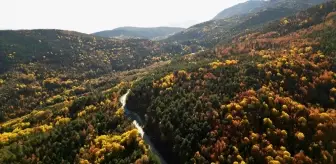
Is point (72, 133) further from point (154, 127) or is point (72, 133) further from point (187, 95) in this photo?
point (187, 95)

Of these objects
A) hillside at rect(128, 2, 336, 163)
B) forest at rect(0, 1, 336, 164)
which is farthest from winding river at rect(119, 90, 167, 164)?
hillside at rect(128, 2, 336, 163)

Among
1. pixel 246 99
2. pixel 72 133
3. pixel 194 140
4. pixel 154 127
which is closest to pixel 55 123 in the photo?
pixel 72 133

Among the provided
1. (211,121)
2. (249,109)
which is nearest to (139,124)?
(211,121)

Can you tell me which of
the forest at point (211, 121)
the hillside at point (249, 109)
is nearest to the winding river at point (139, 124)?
the forest at point (211, 121)

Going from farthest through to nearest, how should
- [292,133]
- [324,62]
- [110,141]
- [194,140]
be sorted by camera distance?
1. [324,62]
2. [110,141]
3. [194,140]
4. [292,133]

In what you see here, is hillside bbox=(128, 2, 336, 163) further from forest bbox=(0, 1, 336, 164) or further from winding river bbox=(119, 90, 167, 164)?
winding river bbox=(119, 90, 167, 164)

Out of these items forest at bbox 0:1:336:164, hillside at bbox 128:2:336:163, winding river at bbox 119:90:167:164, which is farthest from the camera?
winding river at bbox 119:90:167:164

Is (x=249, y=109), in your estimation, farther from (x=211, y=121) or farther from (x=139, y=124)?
(x=139, y=124)

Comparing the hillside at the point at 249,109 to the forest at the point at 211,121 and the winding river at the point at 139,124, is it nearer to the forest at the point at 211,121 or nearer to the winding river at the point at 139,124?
the forest at the point at 211,121
